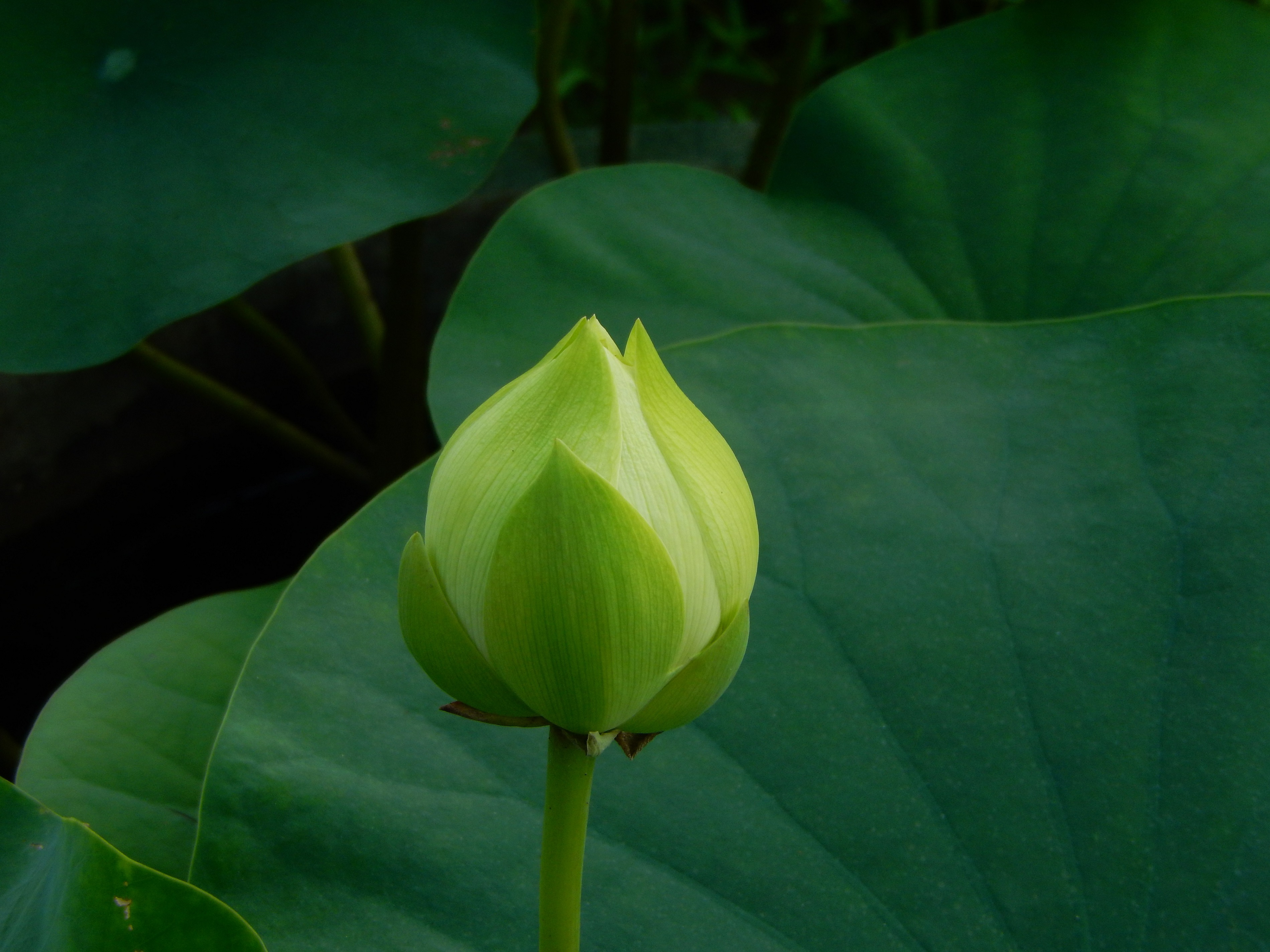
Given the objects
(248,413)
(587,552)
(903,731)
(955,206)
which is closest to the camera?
(587,552)

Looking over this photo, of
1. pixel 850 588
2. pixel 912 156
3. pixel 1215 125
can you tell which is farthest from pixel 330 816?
pixel 1215 125

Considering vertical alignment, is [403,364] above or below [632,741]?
below

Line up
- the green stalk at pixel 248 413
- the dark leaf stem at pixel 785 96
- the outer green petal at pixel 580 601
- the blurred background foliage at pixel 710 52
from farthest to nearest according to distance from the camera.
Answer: the blurred background foliage at pixel 710 52 < the dark leaf stem at pixel 785 96 < the green stalk at pixel 248 413 < the outer green petal at pixel 580 601

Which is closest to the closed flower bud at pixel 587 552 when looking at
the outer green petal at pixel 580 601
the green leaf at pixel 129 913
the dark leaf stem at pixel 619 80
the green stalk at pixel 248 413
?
the outer green petal at pixel 580 601

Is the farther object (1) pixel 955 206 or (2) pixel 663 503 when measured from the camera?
(1) pixel 955 206

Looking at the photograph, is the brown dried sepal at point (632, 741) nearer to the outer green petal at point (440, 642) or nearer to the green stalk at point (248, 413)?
the outer green petal at point (440, 642)

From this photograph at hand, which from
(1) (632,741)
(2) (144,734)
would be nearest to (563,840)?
(1) (632,741)

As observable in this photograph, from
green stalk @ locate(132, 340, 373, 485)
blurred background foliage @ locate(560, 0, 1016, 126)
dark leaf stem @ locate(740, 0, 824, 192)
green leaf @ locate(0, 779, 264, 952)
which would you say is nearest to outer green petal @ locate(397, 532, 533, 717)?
green leaf @ locate(0, 779, 264, 952)

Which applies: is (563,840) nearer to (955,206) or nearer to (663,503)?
(663,503)
